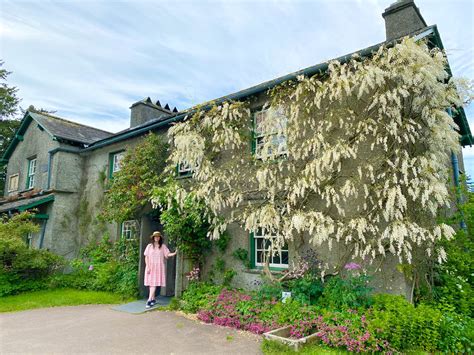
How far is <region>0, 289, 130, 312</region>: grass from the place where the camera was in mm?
10211

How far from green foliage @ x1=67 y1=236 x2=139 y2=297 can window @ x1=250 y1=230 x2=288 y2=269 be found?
4326 millimetres

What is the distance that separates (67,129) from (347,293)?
53.8ft

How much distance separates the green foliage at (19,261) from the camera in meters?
11.7

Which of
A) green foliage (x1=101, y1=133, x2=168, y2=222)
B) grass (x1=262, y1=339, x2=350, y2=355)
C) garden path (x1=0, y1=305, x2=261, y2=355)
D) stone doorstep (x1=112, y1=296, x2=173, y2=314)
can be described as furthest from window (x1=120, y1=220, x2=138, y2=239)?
grass (x1=262, y1=339, x2=350, y2=355)

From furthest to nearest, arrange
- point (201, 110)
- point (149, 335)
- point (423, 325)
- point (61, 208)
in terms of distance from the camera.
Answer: point (61, 208), point (201, 110), point (149, 335), point (423, 325)

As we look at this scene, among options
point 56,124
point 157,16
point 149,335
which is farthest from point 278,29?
point 56,124

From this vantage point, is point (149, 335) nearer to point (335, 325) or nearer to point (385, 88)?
point (335, 325)

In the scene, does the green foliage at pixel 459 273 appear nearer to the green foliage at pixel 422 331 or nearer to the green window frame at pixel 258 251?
the green foliage at pixel 422 331

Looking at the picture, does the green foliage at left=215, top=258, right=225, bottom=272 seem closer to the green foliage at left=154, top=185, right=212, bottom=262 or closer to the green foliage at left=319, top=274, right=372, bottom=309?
the green foliage at left=154, top=185, right=212, bottom=262

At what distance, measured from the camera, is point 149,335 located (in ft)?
23.1

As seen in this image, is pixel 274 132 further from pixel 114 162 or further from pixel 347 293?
pixel 114 162

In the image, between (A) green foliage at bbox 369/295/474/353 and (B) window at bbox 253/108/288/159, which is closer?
(A) green foliage at bbox 369/295/474/353

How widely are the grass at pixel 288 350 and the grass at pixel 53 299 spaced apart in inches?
250

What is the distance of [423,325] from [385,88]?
4.83 m
